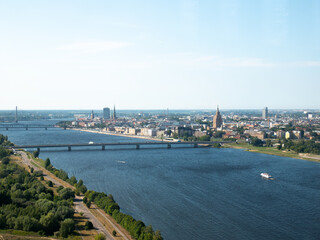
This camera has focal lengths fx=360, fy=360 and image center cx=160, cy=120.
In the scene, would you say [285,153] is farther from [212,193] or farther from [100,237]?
[100,237]

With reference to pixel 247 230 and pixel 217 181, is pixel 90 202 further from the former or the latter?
pixel 217 181

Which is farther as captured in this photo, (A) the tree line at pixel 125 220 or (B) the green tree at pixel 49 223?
(B) the green tree at pixel 49 223

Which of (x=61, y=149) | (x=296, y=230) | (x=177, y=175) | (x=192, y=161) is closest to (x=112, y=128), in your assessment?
(x=61, y=149)

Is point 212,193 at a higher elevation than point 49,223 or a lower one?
lower

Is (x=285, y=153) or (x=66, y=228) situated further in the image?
(x=285, y=153)

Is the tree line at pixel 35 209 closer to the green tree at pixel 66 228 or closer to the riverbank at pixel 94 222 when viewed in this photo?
the green tree at pixel 66 228

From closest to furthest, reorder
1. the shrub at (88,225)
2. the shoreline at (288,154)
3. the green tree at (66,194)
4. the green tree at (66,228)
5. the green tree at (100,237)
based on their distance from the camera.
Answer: the green tree at (100,237) < the green tree at (66,228) < the shrub at (88,225) < the green tree at (66,194) < the shoreline at (288,154)

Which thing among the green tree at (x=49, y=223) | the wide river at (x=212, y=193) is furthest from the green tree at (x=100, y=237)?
the wide river at (x=212, y=193)

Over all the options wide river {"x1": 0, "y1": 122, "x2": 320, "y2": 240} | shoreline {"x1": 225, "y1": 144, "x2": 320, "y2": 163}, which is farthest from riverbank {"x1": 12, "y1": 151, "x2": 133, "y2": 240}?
shoreline {"x1": 225, "y1": 144, "x2": 320, "y2": 163}

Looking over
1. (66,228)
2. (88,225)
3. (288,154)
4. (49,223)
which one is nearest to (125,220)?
(88,225)

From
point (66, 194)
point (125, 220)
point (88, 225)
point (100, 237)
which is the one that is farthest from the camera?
point (66, 194)
